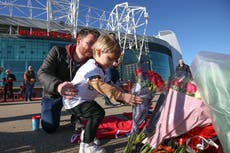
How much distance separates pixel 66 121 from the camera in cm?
381

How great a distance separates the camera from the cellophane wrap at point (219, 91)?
1.27 metres

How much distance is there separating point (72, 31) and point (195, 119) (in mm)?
25458

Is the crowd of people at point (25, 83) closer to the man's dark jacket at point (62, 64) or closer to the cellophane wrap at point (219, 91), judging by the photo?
the man's dark jacket at point (62, 64)

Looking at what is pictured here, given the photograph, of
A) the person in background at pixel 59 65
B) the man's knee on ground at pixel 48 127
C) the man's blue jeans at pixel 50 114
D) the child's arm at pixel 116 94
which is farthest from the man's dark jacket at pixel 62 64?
the child's arm at pixel 116 94

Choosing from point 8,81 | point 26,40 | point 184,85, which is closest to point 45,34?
point 26,40

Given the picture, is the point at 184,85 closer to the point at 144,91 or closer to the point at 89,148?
the point at 144,91

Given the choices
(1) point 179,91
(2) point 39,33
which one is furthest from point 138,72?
(2) point 39,33

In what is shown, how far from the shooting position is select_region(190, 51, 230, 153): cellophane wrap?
1272 millimetres

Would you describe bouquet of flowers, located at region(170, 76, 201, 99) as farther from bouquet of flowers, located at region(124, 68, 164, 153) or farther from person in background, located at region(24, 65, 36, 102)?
person in background, located at region(24, 65, 36, 102)

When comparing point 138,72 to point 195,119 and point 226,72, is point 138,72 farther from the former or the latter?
point 226,72

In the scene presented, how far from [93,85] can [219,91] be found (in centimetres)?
91

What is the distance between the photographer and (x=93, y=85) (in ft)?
5.65

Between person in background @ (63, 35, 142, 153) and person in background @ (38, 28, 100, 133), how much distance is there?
0.38 metres

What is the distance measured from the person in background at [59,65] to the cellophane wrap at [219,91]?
53.3 inches
